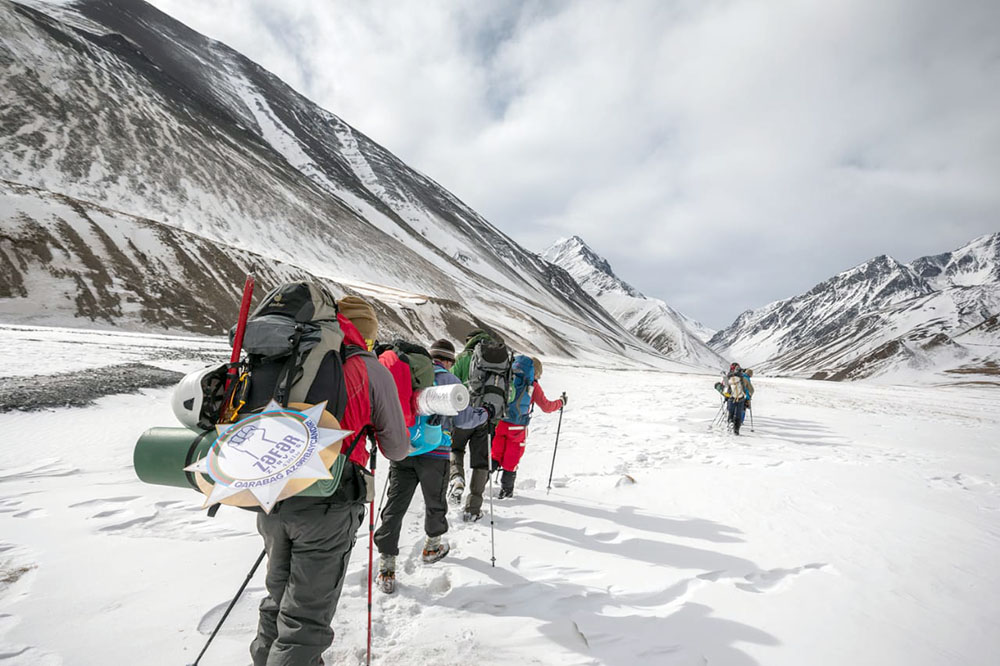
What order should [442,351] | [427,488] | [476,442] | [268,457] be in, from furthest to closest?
[476,442] → [442,351] → [427,488] → [268,457]

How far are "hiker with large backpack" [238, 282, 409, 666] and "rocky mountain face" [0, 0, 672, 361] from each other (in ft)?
1.33

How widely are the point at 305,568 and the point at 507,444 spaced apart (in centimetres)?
406

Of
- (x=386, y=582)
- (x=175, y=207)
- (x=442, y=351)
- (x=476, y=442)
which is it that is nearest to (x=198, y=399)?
(x=386, y=582)

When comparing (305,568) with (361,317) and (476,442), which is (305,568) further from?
(476,442)

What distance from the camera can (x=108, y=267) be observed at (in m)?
31.3

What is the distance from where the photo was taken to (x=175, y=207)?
5456cm

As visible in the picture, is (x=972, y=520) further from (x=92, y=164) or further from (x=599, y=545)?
(x=92, y=164)

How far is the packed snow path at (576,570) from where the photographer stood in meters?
3.09

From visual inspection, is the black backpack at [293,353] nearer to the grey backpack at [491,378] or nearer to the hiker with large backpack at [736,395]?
the grey backpack at [491,378]

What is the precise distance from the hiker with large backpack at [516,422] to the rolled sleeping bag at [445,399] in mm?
2774

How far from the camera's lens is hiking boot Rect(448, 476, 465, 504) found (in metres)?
6.14

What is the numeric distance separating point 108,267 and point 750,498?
40798mm

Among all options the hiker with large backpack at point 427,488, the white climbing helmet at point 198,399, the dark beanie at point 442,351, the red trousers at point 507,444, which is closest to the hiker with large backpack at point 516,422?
the red trousers at point 507,444

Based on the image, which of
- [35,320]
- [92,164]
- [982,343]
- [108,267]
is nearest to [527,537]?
[35,320]
